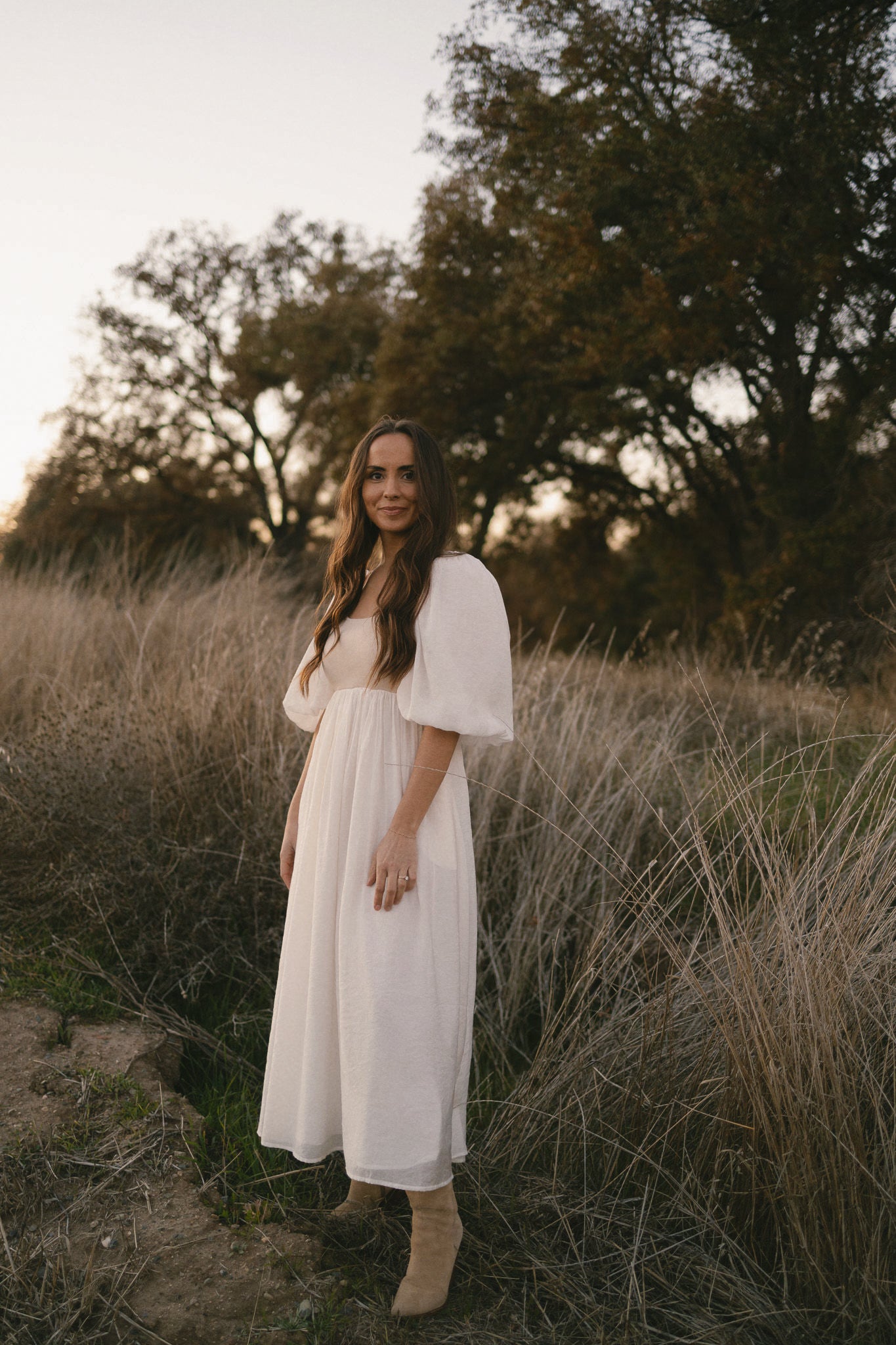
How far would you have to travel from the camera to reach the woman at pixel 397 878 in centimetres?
196

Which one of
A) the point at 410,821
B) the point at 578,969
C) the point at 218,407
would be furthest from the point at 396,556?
the point at 218,407

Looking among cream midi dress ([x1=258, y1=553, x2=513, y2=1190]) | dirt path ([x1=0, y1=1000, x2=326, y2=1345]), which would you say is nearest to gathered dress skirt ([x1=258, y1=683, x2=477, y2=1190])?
cream midi dress ([x1=258, y1=553, x2=513, y2=1190])

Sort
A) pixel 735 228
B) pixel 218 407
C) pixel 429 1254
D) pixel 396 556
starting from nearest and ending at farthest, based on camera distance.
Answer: pixel 429 1254 → pixel 396 556 → pixel 735 228 → pixel 218 407

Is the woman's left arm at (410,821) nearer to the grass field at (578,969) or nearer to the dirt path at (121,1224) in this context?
the grass field at (578,969)

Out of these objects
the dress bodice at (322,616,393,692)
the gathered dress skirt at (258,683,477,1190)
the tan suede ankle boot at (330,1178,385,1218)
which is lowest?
the tan suede ankle boot at (330,1178,385,1218)

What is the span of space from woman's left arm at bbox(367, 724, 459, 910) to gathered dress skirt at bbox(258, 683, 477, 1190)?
0.12ft

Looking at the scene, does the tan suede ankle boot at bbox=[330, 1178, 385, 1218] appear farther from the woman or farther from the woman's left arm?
the woman's left arm

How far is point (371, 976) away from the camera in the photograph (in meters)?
1.98

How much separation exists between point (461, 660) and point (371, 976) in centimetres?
72

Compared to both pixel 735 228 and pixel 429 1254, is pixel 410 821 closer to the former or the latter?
pixel 429 1254

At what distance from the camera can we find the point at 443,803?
82.8 inches

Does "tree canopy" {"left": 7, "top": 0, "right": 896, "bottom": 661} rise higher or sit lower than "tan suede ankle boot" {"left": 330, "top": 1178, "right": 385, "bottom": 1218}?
higher

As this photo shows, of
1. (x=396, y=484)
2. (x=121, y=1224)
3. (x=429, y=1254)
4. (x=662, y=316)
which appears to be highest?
(x=662, y=316)

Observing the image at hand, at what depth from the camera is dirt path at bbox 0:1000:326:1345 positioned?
1927 mm
